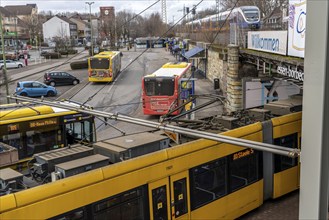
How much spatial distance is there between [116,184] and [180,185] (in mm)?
1841

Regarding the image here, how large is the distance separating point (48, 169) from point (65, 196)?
1.68 meters

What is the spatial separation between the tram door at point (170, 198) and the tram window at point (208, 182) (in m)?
0.27

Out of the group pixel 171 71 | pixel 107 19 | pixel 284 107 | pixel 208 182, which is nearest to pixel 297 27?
pixel 284 107

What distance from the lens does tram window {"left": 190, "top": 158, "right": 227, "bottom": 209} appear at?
30.5 feet

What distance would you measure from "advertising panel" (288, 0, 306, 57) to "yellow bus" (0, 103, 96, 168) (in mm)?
8292

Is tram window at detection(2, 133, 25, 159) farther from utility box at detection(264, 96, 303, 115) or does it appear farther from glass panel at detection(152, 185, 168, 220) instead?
utility box at detection(264, 96, 303, 115)

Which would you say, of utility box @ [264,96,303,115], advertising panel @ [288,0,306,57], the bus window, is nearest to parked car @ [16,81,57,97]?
the bus window

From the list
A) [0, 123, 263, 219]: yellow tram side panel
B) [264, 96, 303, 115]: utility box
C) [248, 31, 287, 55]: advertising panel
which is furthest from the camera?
[248, 31, 287, 55]: advertising panel

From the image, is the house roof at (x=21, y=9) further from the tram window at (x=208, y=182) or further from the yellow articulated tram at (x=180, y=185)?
the tram window at (x=208, y=182)

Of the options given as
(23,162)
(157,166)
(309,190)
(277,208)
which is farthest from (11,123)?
(309,190)

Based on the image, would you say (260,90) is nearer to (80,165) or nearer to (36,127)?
(36,127)

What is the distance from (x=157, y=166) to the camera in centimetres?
841

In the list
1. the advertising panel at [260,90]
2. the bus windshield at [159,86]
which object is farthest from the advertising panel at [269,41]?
the bus windshield at [159,86]

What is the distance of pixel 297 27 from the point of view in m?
14.8
